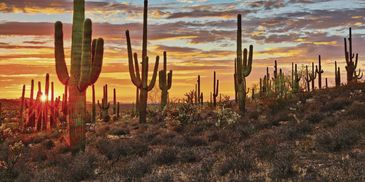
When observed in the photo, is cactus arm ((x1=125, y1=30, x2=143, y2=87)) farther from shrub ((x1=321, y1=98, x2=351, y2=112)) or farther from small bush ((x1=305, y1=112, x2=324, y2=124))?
small bush ((x1=305, y1=112, x2=324, y2=124))

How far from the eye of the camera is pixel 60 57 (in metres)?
15.5

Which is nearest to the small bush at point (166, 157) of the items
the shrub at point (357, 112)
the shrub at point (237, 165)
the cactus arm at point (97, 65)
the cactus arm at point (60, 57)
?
the shrub at point (237, 165)

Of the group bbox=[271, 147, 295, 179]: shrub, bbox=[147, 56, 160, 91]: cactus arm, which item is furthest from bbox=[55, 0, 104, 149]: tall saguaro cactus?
bbox=[147, 56, 160, 91]: cactus arm

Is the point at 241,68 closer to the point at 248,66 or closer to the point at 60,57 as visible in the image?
the point at 248,66

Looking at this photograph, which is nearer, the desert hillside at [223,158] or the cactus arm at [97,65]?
the desert hillside at [223,158]

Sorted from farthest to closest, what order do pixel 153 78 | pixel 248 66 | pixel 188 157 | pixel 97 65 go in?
pixel 153 78 < pixel 248 66 < pixel 97 65 < pixel 188 157

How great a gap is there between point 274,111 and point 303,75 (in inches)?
1051

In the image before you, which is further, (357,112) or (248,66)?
(248,66)

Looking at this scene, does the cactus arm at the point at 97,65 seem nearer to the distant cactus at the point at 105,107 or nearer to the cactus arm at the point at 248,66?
the cactus arm at the point at 248,66

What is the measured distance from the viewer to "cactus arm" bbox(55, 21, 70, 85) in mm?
15297

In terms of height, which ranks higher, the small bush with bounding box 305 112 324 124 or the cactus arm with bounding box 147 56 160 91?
the cactus arm with bounding box 147 56 160 91

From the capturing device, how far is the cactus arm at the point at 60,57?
50.2 ft

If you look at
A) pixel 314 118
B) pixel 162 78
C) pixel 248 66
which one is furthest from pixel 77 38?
pixel 162 78

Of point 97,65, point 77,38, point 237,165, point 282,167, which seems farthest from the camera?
point 97,65
